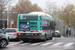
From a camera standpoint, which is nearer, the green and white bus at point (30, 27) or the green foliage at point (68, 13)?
the green and white bus at point (30, 27)

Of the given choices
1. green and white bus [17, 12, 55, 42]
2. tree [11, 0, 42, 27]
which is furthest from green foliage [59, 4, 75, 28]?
green and white bus [17, 12, 55, 42]

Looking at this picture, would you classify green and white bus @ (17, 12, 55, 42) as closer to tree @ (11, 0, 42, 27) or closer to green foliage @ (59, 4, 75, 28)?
green foliage @ (59, 4, 75, 28)

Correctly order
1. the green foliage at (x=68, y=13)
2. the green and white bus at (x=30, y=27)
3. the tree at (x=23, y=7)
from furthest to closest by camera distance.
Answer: the tree at (x=23, y=7) < the green foliage at (x=68, y=13) < the green and white bus at (x=30, y=27)

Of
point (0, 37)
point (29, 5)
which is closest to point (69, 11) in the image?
point (29, 5)

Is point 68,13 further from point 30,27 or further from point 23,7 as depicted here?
point 30,27

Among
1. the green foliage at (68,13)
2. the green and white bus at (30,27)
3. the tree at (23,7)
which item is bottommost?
the green and white bus at (30,27)

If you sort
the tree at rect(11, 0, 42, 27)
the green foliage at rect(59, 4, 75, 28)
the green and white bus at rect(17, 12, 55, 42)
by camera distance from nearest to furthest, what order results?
the green and white bus at rect(17, 12, 55, 42), the green foliage at rect(59, 4, 75, 28), the tree at rect(11, 0, 42, 27)

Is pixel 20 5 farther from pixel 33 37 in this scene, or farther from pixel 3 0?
pixel 33 37

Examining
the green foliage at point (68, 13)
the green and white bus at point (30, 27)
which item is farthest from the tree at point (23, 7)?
the green and white bus at point (30, 27)

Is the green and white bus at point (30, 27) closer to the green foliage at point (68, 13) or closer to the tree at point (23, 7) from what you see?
the green foliage at point (68, 13)

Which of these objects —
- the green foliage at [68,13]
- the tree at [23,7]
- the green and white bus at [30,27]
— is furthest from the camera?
the tree at [23,7]

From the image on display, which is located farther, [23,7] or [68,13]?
[23,7]

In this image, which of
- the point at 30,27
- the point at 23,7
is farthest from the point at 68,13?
the point at 30,27

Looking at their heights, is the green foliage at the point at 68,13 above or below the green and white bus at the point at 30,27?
above
